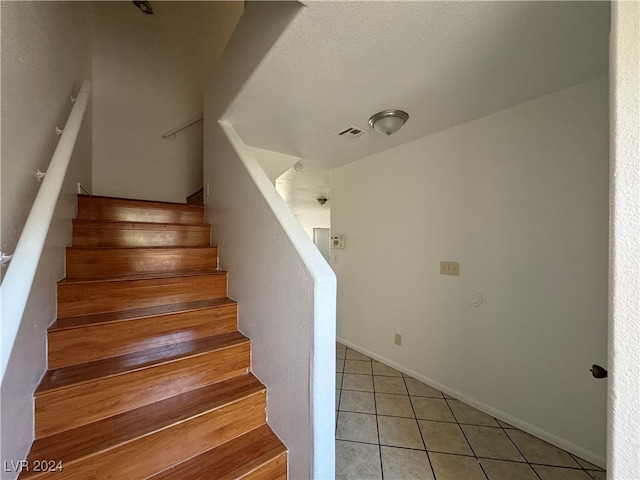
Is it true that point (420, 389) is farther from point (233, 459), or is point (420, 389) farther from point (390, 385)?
point (233, 459)

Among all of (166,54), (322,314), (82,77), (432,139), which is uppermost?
(166,54)

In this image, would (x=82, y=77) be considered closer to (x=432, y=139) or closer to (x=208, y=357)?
(x=208, y=357)

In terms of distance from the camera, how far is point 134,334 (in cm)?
126

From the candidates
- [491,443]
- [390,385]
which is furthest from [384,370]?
[491,443]

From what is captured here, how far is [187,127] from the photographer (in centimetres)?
315

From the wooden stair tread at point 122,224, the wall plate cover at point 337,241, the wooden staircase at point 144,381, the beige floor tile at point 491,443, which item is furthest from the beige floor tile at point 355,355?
the wooden stair tread at point 122,224

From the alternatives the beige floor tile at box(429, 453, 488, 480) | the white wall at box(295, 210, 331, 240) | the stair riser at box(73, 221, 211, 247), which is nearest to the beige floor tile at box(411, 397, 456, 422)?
the beige floor tile at box(429, 453, 488, 480)

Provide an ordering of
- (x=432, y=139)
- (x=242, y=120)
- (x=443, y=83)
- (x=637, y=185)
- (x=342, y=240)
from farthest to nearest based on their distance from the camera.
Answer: (x=342, y=240), (x=432, y=139), (x=242, y=120), (x=443, y=83), (x=637, y=185)

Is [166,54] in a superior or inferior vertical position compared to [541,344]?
superior

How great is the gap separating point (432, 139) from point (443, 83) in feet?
2.36

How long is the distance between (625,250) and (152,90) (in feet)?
13.5

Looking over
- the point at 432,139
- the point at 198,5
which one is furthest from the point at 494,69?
the point at 198,5

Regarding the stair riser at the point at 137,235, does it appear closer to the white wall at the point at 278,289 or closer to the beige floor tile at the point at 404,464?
the white wall at the point at 278,289

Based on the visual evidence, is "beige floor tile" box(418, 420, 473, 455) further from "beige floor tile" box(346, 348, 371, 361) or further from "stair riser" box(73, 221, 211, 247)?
"stair riser" box(73, 221, 211, 247)
